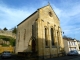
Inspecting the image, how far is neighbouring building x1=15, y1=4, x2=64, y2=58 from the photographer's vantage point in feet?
59.6

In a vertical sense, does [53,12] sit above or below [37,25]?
above

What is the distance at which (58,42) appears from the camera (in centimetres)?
2277

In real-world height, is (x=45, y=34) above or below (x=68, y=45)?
above

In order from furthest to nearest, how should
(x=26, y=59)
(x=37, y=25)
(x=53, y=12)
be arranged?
(x=53, y=12), (x=37, y=25), (x=26, y=59)

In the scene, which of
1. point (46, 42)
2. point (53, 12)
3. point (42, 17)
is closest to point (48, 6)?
point (53, 12)

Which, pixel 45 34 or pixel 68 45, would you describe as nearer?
pixel 45 34

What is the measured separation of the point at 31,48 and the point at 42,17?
7112 millimetres

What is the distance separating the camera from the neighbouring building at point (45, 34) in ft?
59.6

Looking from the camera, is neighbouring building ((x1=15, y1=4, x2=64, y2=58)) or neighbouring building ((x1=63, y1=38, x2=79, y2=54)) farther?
neighbouring building ((x1=63, y1=38, x2=79, y2=54))

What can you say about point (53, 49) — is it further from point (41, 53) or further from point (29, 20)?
point (29, 20)

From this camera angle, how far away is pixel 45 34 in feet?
66.7

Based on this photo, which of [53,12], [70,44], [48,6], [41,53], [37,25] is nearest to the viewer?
[41,53]

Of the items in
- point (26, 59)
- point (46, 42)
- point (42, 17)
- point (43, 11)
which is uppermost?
point (43, 11)

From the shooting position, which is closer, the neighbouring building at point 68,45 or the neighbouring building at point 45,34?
the neighbouring building at point 45,34
